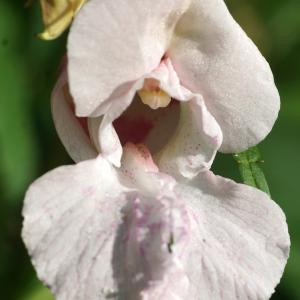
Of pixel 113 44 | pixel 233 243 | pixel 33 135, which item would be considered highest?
pixel 113 44

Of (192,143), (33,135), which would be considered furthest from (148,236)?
(33,135)

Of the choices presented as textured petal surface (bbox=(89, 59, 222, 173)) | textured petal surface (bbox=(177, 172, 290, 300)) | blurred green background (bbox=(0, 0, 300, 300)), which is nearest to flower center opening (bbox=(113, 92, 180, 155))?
textured petal surface (bbox=(89, 59, 222, 173))

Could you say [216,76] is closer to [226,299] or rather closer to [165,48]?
[165,48]

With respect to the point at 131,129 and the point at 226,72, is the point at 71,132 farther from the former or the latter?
the point at 226,72

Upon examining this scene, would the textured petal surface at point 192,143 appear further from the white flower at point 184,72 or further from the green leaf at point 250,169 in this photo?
the green leaf at point 250,169

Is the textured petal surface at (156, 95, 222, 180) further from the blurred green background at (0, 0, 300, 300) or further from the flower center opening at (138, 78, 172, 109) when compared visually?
the blurred green background at (0, 0, 300, 300)

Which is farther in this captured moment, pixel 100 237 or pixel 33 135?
pixel 33 135
